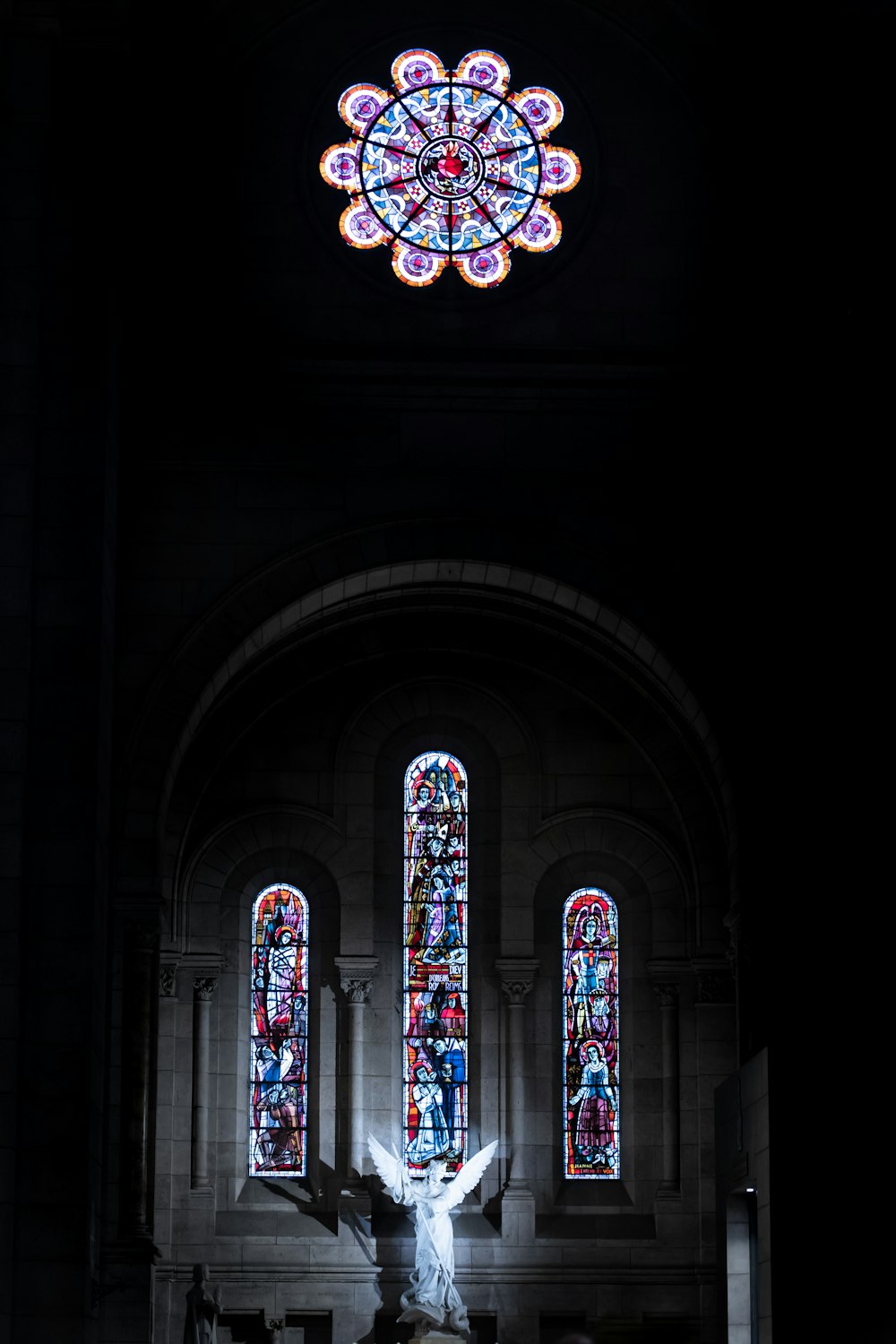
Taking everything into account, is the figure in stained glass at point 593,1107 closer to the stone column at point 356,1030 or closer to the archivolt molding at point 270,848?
the stone column at point 356,1030

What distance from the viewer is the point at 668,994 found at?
24.3m

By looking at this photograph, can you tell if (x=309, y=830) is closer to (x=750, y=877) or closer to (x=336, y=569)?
(x=336, y=569)

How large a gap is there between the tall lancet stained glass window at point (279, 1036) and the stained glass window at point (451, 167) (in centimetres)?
701

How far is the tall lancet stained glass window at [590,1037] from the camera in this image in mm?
24203

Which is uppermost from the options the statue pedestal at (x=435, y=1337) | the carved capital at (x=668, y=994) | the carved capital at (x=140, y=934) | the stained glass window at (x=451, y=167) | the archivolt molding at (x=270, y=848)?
the stained glass window at (x=451, y=167)

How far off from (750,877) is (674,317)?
5290mm

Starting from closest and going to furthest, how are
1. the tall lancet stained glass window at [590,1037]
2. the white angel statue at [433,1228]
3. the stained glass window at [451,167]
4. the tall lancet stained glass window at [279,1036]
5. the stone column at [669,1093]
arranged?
the stained glass window at [451,167] → the white angel statue at [433,1228] → the stone column at [669,1093] → the tall lancet stained glass window at [279,1036] → the tall lancet stained glass window at [590,1037]

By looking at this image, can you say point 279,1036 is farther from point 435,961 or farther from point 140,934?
point 140,934

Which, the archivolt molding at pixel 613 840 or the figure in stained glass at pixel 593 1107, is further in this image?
the archivolt molding at pixel 613 840

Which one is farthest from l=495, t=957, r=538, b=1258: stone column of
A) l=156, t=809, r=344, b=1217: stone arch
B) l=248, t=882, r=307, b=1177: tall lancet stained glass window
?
l=248, t=882, r=307, b=1177: tall lancet stained glass window

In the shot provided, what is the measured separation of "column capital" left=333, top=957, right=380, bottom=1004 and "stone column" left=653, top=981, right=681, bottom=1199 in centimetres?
297

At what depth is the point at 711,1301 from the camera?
75.5 feet

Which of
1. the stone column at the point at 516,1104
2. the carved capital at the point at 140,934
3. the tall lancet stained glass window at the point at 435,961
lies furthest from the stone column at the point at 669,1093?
the carved capital at the point at 140,934

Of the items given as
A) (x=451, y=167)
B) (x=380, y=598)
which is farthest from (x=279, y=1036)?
(x=451, y=167)
